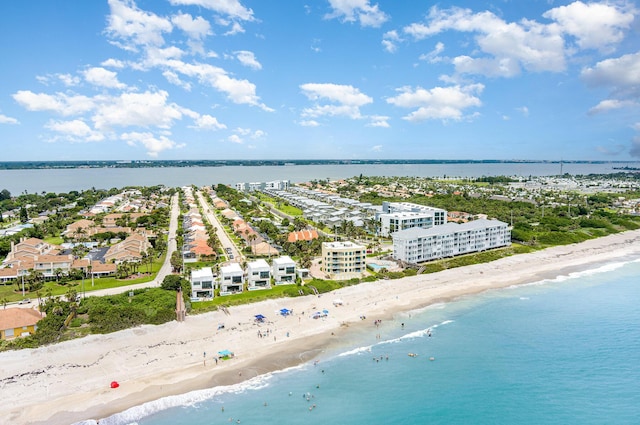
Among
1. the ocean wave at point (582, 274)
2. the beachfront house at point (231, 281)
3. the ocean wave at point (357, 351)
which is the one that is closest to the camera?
the ocean wave at point (357, 351)

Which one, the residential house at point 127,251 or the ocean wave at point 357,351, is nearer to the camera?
the ocean wave at point 357,351

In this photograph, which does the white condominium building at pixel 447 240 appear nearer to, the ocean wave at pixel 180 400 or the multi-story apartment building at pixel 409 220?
the multi-story apartment building at pixel 409 220

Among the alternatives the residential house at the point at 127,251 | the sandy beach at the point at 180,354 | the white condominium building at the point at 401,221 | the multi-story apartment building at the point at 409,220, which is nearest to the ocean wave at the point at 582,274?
the sandy beach at the point at 180,354

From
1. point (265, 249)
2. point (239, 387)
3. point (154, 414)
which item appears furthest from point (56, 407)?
point (265, 249)

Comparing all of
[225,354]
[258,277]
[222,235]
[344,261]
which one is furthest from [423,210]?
[225,354]

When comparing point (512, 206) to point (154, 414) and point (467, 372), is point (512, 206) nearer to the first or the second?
point (467, 372)

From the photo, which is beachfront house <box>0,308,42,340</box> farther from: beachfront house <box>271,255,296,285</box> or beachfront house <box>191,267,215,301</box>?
beachfront house <box>271,255,296,285</box>
